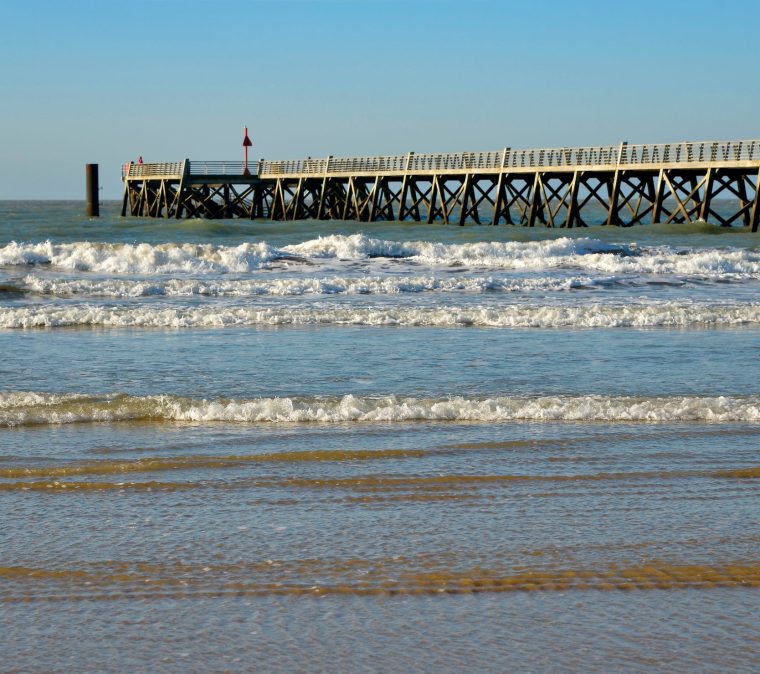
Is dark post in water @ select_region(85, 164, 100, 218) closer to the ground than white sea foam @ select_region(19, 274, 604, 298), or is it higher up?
higher up

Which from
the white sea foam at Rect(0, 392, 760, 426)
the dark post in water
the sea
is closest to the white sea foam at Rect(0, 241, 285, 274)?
the sea

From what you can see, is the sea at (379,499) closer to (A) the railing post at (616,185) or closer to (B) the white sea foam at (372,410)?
(B) the white sea foam at (372,410)

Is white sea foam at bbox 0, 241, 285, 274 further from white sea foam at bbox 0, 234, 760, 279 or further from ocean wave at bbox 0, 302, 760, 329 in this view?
ocean wave at bbox 0, 302, 760, 329

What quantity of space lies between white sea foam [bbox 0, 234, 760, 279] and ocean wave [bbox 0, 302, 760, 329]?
328 inches

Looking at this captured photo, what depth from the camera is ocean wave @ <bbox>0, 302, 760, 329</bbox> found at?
13773mm

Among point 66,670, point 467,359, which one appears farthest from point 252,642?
point 467,359

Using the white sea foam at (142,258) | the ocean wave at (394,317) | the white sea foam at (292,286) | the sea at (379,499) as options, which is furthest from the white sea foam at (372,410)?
the white sea foam at (142,258)

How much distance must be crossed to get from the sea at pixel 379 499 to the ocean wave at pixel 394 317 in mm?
470

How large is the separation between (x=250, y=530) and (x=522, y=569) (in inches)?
47.5

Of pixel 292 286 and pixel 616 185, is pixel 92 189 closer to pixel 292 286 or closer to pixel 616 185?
pixel 616 185

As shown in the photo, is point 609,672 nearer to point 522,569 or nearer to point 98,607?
point 522,569

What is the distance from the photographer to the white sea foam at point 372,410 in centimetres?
738

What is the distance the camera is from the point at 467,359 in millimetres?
10234

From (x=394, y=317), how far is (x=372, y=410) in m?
6.84
